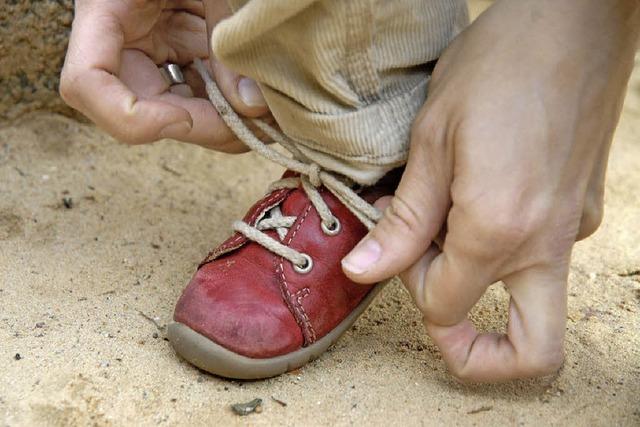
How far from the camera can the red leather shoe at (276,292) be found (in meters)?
1.03

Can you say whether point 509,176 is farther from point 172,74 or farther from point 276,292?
point 172,74

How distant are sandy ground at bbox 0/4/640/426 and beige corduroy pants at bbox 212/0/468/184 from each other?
284mm

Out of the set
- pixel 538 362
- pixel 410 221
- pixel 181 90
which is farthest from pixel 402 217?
pixel 181 90

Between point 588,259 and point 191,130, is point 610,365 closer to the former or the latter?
point 588,259

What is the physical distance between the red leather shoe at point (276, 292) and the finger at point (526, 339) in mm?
181

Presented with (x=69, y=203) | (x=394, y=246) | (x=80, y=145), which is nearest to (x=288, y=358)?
(x=394, y=246)

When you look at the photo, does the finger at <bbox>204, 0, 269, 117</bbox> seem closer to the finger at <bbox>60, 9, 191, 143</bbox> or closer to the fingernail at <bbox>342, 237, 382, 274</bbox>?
the finger at <bbox>60, 9, 191, 143</bbox>

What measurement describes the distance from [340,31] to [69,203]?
0.74 meters

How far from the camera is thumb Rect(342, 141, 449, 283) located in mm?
975

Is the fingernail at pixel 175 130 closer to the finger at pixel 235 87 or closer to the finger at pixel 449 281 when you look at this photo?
the finger at pixel 235 87

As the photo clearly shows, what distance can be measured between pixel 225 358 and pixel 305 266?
6.8 inches

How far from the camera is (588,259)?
146 cm

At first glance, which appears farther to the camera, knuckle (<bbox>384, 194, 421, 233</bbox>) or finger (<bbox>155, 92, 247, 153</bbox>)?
finger (<bbox>155, 92, 247, 153</bbox>)

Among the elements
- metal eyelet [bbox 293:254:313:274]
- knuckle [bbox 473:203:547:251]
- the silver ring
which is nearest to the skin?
knuckle [bbox 473:203:547:251]
